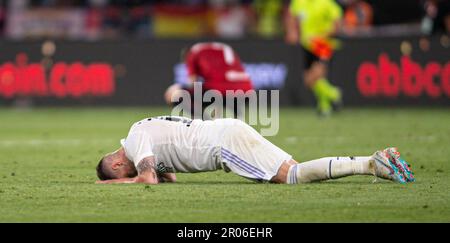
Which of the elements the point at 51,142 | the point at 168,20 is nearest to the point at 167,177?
the point at 51,142

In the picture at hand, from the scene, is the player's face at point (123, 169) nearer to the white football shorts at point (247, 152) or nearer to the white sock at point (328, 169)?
the white football shorts at point (247, 152)

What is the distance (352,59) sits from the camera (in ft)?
79.6

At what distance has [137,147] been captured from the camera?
999 cm

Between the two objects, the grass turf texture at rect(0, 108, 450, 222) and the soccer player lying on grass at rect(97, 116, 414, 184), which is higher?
the soccer player lying on grass at rect(97, 116, 414, 184)

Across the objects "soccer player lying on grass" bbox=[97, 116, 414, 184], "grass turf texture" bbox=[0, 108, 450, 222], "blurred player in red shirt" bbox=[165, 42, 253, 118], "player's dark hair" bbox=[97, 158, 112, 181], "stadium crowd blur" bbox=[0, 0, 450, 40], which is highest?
"stadium crowd blur" bbox=[0, 0, 450, 40]

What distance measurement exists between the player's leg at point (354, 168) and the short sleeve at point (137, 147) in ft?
4.32

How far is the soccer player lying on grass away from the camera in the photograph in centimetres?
986

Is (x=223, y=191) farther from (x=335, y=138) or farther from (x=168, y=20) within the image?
(x=168, y=20)

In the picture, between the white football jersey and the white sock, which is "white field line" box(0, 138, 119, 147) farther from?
the white sock

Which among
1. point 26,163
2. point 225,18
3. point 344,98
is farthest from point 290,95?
point 26,163

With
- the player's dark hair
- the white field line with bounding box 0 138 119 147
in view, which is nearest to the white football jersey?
the player's dark hair

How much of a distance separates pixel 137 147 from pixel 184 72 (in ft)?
48.8

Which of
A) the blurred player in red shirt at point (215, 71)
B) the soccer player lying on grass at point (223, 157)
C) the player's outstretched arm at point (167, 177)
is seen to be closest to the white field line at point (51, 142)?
the blurred player in red shirt at point (215, 71)

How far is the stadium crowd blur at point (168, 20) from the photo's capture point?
26.5m
